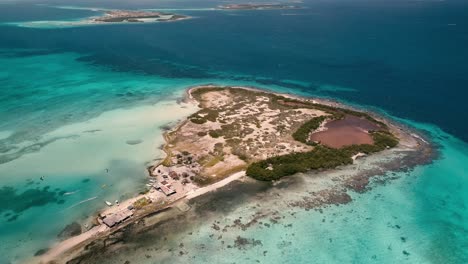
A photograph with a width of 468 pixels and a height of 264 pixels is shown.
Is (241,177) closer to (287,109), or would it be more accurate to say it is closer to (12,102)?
(287,109)

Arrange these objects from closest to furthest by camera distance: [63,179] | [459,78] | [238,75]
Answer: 1. [63,179]
2. [459,78]
3. [238,75]

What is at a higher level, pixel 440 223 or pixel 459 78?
pixel 459 78

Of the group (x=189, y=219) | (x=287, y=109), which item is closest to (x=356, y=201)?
(x=189, y=219)

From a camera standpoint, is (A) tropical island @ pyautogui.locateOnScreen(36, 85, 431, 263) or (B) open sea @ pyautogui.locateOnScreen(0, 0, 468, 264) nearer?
(B) open sea @ pyautogui.locateOnScreen(0, 0, 468, 264)

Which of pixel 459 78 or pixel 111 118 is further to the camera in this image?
pixel 459 78

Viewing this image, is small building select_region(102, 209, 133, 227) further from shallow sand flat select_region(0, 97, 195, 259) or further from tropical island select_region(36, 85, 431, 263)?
shallow sand flat select_region(0, 97, 195, 259)

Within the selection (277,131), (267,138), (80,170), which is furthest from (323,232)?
(80,170)

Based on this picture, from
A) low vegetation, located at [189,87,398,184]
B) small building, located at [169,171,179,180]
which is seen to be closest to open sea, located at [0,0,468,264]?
small building, located at [169,171,179,180]

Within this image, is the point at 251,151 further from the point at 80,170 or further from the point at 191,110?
the point at 80,170
